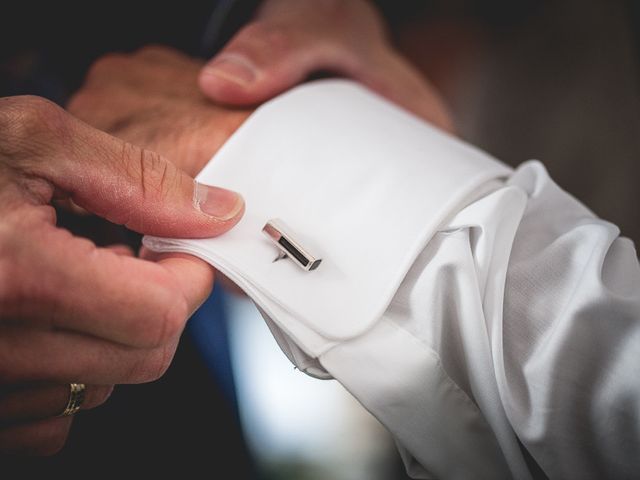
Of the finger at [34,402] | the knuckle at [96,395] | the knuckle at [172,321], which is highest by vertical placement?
the knuckle at [172,321]

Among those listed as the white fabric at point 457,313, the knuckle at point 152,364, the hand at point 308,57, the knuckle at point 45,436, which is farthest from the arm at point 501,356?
the hand at point 308,57

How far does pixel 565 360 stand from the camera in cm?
44

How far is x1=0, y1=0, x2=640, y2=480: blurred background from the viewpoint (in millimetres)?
662

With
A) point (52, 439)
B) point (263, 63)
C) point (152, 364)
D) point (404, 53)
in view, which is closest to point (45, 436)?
point (52, 439)

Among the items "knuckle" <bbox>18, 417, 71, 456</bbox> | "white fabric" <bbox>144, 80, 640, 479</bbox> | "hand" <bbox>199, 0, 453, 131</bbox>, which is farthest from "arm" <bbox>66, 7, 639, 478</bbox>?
"hand" <bbox>199, 0, 453, 131</bbox>

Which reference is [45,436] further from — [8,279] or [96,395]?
[8,279]

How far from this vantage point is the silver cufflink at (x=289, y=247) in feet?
1.44

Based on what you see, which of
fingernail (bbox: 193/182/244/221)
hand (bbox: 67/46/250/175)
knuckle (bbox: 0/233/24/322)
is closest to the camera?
knuckle (bbox: 0/233/24/322)

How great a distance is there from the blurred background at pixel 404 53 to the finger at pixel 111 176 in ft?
0.68

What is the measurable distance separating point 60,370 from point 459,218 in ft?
1.10

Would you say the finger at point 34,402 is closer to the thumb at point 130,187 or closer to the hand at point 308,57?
the thumb at point 130,187

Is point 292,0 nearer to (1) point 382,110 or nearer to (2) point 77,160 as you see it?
(1) point 382,110

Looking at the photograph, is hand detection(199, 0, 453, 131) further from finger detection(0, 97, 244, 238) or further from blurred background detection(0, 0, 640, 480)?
finger detection(0, 97, 244, 238)

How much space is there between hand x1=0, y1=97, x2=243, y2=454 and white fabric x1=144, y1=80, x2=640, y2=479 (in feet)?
0.13
